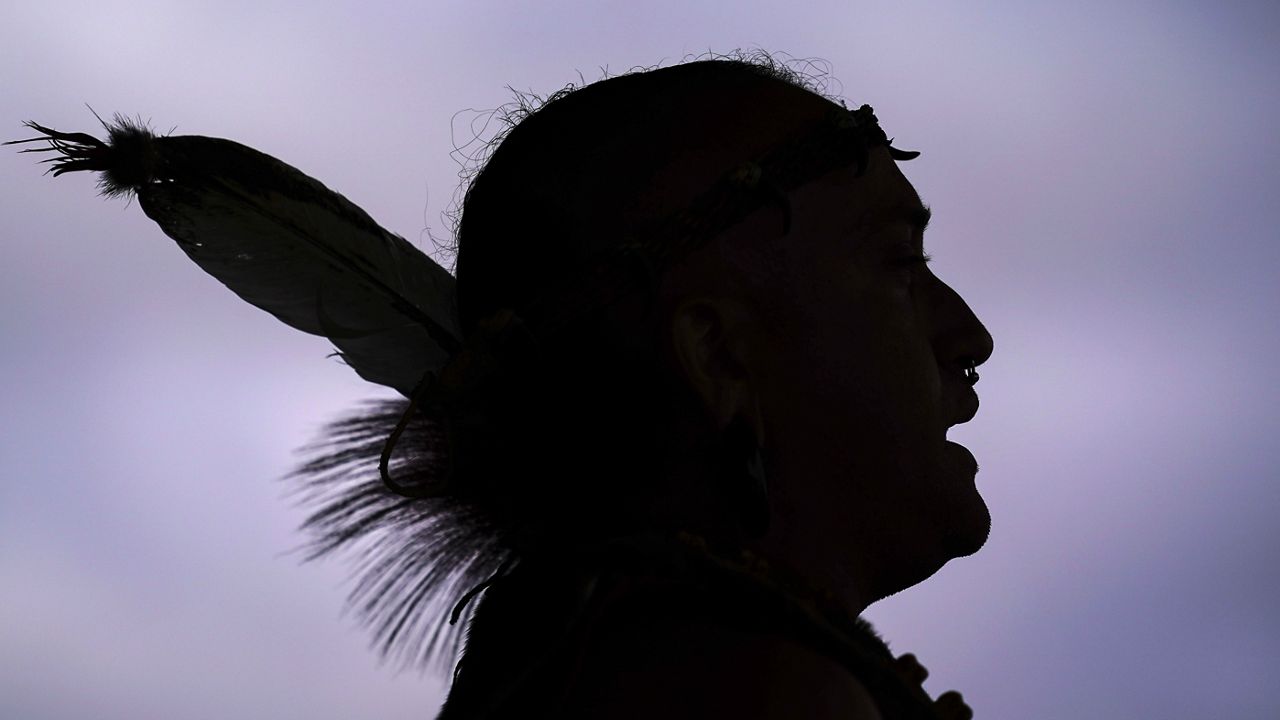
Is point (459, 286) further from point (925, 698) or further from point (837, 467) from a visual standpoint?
point (925, 698)

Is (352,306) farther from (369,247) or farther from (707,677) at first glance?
(707,677)

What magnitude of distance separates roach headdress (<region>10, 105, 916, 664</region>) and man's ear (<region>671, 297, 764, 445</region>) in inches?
3.3

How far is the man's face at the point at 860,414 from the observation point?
5.18 ft

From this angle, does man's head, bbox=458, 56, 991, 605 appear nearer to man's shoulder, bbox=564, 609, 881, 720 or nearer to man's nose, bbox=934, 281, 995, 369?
man's nose, bbox=934, 281, 995, 369

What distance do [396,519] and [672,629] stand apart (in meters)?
0.68

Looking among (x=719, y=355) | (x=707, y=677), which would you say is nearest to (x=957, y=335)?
(x=719, y=355)

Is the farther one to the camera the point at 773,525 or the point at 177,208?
the point at 177,208

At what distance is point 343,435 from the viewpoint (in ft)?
6.64

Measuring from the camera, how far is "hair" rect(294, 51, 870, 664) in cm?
161

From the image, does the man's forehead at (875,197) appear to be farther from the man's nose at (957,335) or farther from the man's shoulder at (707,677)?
the man's shoulder at (707,677)

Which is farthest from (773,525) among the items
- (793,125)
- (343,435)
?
(343,435)

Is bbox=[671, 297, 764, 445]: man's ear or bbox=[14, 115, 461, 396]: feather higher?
bbox=[14, 115, 461, 396]: feather

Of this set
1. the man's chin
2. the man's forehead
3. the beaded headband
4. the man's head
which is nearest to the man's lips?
the man's head

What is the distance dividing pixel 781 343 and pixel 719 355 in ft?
0.29
